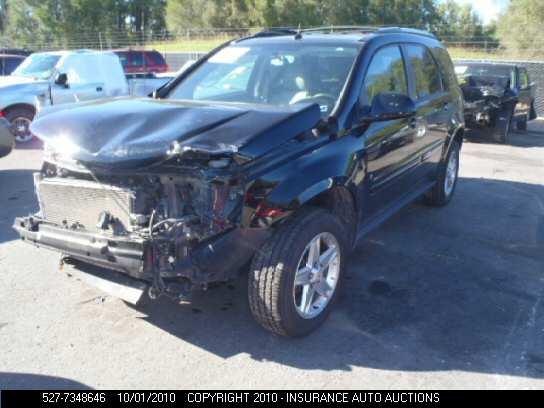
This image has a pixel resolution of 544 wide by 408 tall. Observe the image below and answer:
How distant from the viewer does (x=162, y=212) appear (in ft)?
10.4

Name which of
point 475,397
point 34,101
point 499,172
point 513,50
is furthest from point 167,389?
point 513,50

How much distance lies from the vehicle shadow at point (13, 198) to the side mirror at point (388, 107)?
12.2ft

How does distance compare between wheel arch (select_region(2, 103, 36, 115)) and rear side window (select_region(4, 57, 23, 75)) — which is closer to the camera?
wheel arch (select_region(2, 103, 36, 115))

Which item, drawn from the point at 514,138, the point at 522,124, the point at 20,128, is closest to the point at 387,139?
the point at 20,128

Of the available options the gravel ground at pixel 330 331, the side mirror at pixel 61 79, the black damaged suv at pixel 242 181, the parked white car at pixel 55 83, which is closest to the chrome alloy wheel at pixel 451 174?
the gravel ground at pixel 330 331

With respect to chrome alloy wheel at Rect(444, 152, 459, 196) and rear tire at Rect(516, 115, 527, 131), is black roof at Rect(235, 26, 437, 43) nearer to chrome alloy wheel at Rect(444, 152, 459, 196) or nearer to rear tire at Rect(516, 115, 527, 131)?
chrome alloy wheel at Rect(444, 152, 459, 196)

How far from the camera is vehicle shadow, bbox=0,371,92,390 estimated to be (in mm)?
3047

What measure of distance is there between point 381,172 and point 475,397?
6.38 feet

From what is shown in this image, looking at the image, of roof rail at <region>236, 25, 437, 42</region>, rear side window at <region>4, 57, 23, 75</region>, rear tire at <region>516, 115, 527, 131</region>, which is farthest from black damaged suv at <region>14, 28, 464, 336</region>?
rear side window at <region>4, 57, 23, 75</region>

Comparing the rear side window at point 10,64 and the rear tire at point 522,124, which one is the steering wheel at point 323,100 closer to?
the rear tire at point 522,124

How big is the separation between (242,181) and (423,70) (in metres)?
3.12

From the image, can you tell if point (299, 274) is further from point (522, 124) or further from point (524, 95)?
point (522, 124)

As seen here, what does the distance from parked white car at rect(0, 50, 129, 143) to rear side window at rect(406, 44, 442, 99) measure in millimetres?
7306

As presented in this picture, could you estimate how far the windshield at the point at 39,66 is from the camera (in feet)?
37.8
